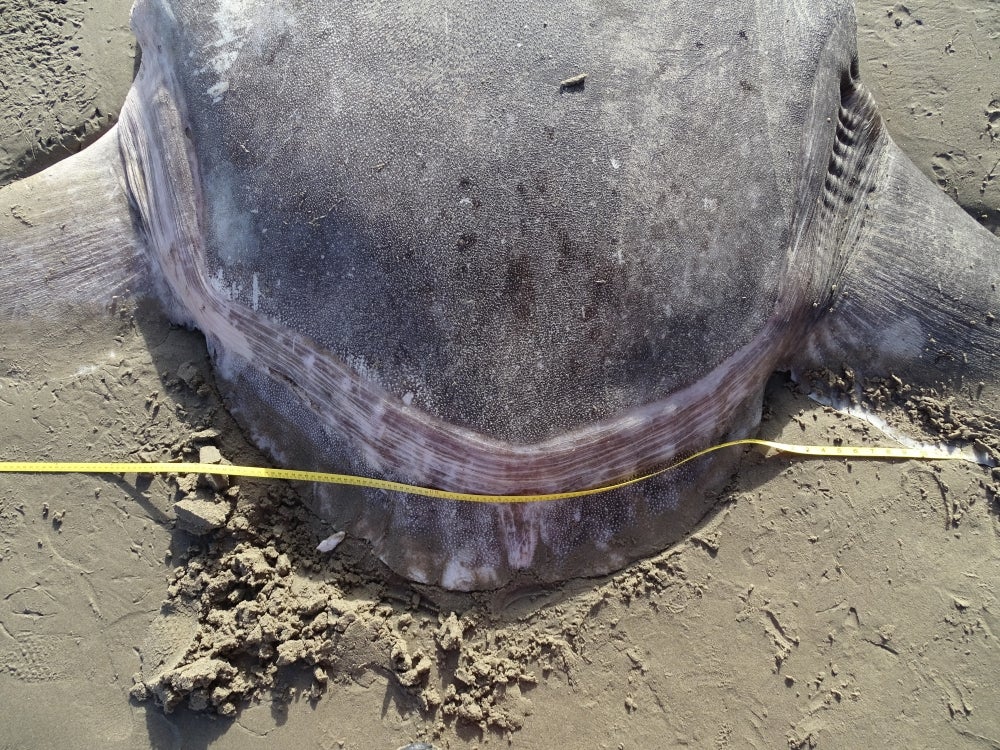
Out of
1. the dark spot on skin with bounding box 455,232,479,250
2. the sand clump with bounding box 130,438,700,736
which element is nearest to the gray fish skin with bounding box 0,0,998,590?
the dark spot on skin with bounding box 455,232,479,250

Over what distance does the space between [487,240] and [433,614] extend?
1.73 meters

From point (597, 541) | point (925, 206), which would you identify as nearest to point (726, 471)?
point (597, 541)

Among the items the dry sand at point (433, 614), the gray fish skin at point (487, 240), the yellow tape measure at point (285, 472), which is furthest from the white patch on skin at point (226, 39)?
the yellow tape measure at point (285, 472)

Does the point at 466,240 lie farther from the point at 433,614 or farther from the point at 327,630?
the point at 327,630

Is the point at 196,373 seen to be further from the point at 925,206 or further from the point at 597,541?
the point at 925,206

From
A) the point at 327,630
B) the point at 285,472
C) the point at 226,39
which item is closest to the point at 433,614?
the point at 327,630

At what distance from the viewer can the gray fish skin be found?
2.37 meters

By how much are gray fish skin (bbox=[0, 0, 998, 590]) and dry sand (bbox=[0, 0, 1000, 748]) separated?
226 millimetres

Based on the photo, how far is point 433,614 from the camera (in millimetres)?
2783

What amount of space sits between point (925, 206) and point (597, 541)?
95.5 inches

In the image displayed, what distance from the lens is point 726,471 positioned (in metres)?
2.94

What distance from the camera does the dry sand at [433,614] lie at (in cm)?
260

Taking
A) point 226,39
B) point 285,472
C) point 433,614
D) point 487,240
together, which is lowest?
point 433,614

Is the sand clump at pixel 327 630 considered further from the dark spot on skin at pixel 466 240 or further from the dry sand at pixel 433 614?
the dark spot on skin at pixel 466 240
